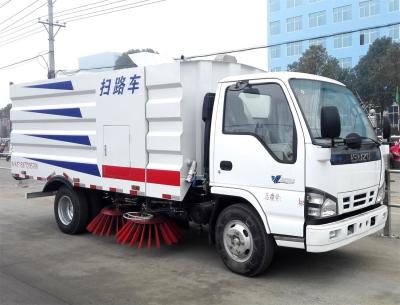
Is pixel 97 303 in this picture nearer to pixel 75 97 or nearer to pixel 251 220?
pixel 251 220

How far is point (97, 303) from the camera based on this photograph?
487 centimetres


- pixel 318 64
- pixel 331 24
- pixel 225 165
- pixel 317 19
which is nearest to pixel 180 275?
pixel 225 165

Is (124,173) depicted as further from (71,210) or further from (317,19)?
(317,19)

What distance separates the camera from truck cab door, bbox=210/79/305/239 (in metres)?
5.07

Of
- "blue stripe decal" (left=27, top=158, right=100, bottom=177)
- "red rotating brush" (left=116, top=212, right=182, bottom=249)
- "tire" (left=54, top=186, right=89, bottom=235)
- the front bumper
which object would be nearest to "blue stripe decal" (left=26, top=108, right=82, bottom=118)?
"blue stripe decal" (left=27, top=158, right=100, bottom=177)

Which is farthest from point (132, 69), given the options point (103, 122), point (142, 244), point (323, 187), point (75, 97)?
point (323, 187)

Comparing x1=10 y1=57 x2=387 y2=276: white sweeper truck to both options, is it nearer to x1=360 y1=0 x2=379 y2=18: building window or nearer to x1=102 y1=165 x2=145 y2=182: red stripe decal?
x1=102 y1=165 x2=145 y2=182: red stripe decal

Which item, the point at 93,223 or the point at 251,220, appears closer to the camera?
the point at 251,220

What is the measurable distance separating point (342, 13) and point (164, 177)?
2263 inches

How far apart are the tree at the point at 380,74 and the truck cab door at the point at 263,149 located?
33535 millimetres

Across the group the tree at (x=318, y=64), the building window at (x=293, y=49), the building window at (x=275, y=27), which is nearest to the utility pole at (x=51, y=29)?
the tree at (x=318, y=64)

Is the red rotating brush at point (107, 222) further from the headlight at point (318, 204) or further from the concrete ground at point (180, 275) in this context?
the headlight at point (318, 204)

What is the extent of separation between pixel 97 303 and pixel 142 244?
224cm

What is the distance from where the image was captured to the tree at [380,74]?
36156 millimetres
